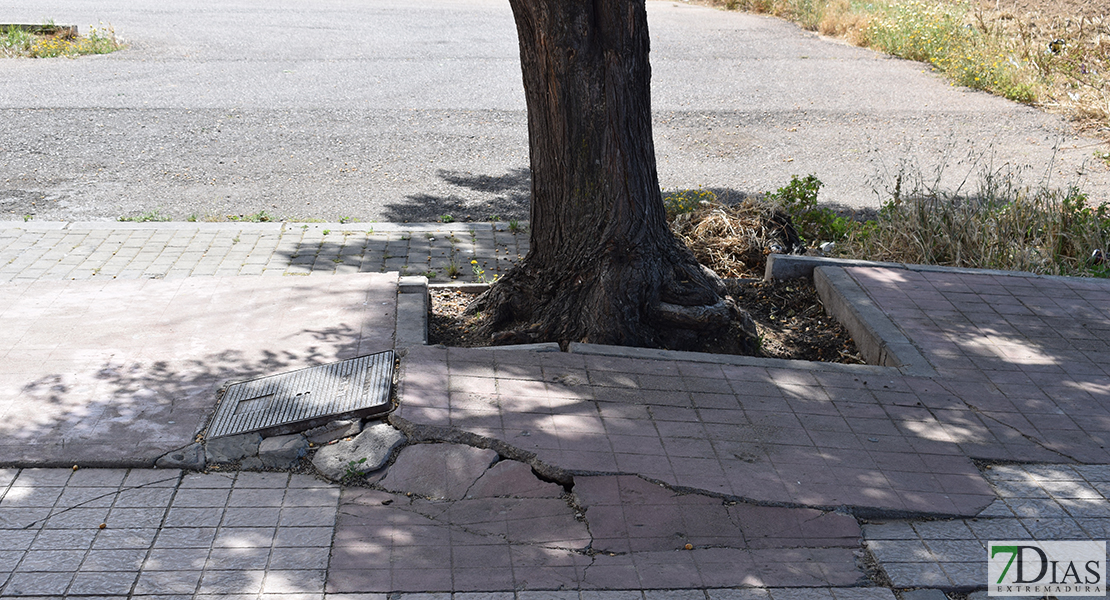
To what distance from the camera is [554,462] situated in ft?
13.5

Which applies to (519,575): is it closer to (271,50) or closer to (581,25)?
(581,25)

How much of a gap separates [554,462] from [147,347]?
9.16 ft

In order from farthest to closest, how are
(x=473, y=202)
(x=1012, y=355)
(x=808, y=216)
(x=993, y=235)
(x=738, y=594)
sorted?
(x=473, y=202) → (x=808, y=216) → (x=993, y=235) → (x=1012, y=355) → (x=738, y=594)

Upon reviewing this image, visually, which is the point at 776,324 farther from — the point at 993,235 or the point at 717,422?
the point at 993,235

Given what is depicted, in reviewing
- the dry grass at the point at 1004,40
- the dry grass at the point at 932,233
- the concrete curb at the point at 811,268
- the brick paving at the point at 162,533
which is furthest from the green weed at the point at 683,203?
the dry grass at the point at 1004,40

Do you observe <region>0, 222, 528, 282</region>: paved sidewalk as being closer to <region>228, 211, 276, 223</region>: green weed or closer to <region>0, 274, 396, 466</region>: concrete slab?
<region>228, 211, 276, 223</region>: green weed

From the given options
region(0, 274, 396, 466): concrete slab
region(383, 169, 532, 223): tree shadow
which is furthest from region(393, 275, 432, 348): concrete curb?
region(383, 169, 532, 223): tree shadow

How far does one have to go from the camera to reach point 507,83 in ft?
44.3

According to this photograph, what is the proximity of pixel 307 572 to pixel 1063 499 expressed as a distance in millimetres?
3444

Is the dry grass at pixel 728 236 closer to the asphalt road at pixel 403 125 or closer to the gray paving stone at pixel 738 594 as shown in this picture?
the asphalt road at pixel 403 125

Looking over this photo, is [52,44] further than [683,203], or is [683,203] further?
[52,44]

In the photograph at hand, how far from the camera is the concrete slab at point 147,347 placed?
171 inches

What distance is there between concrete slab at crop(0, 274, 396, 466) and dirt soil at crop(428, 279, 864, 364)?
0.42 metres

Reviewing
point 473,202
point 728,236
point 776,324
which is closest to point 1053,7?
point 728,236
